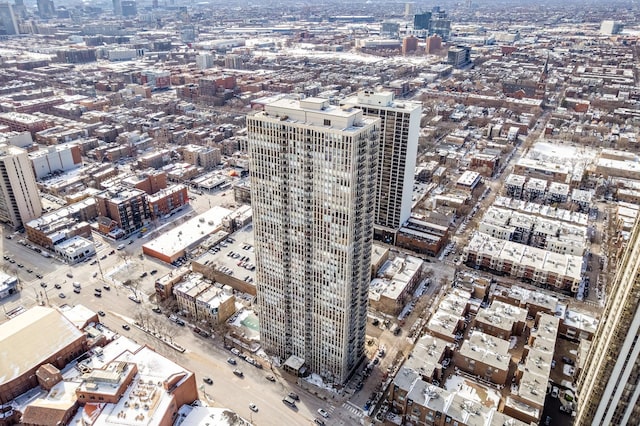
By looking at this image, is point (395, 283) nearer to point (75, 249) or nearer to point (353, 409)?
point (353, 409)

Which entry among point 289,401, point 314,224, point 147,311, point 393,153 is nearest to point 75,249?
point 147,311

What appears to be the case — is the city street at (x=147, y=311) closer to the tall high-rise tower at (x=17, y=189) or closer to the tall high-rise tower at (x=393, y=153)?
the tall high-rise tower at (x=17, y=189)

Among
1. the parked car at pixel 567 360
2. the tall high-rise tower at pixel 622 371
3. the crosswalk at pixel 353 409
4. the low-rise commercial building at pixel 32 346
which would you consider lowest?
the crosswalk at pixel 353 409

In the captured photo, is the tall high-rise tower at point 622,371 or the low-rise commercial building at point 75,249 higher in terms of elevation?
the tall high-rise tower at point 622,371

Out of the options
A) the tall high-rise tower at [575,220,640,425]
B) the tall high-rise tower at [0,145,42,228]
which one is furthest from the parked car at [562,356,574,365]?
the tall high-rise tower at [0,145,42,228]

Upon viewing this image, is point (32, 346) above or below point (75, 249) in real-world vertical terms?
above

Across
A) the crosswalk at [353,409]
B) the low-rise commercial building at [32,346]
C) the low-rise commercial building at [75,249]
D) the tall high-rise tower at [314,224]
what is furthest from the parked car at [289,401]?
the low-rise commercial building at [75,249]

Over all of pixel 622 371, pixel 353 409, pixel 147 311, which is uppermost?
pixel 622 371
